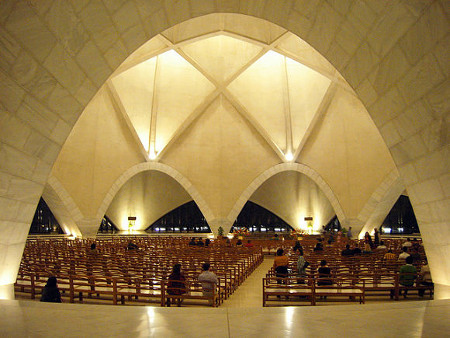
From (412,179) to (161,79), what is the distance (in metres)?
20.3

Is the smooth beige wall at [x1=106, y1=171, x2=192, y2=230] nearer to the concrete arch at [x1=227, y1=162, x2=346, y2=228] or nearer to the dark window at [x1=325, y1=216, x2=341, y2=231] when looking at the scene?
the concrete arch at [x1=227, y1=162, x2=346, y2=228]

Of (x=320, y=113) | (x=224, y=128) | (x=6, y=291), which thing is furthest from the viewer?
(x=224, y=128)

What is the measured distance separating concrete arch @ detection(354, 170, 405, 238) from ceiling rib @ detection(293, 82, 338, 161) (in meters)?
5.72

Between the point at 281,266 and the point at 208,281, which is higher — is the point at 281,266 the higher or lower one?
the higher one

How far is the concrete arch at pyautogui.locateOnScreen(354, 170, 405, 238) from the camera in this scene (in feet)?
71.6

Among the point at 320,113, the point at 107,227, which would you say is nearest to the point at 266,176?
the point at 320,113

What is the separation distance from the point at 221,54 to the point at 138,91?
6.03 m

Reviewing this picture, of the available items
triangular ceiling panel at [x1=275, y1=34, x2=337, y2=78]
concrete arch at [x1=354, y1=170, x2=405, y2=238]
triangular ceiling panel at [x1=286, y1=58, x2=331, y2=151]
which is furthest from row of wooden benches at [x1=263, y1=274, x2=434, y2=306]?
triangular ceiling panel at [x1=286, y1=58, x2=331, y2=151]

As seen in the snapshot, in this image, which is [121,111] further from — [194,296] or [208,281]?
[194,296]

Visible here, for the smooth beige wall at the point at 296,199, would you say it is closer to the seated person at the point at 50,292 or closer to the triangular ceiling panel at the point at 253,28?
the triangular ceiling panel at the point at 253,28

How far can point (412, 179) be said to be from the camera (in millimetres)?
6883

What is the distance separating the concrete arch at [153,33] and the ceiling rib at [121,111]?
16601 mm

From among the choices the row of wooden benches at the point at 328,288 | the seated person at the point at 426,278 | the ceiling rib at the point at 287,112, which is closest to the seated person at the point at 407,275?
the row of wooden benches at the point at 328,288

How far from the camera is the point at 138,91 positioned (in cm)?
2498
